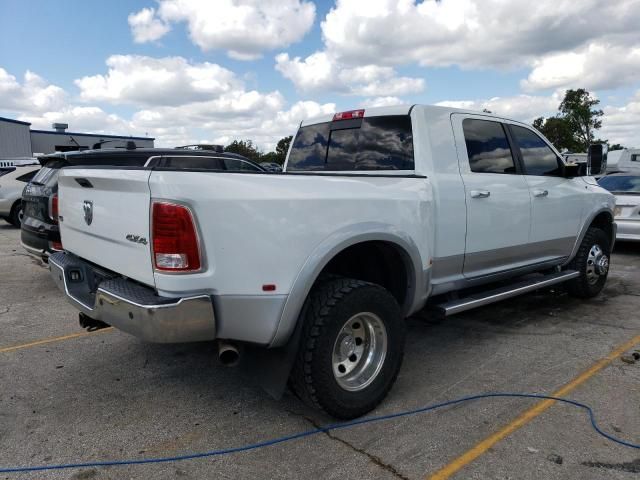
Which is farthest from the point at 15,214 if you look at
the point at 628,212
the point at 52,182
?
the point at 628,212

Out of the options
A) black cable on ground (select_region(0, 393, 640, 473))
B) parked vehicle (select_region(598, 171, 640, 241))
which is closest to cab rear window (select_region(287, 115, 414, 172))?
black cable on ground (select_region(0, 393, 640, 473))

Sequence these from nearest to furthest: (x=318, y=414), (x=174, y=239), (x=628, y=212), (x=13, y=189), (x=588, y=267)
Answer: (x=174, y=239) → (x=318, y=414) → (x=588, y=267) → (x=628, y=212) → (x=13, y=189)

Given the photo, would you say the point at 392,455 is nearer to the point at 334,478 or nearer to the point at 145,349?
the point at 334,478

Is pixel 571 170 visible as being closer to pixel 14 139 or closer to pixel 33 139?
pixel 14 139

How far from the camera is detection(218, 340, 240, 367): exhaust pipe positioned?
280 centimetres

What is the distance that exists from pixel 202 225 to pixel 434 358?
251 cm

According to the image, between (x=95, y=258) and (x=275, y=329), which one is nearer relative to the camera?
(x=275, y=329)

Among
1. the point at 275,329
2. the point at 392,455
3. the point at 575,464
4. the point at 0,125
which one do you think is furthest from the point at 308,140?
the point at 0,125

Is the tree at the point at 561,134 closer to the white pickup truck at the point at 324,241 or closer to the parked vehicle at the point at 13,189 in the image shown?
the parked vehicle at the point at 13,189

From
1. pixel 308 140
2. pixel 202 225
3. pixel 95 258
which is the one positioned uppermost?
pixel 308 140

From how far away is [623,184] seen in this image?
10.0 meters

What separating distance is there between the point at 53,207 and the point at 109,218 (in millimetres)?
3071

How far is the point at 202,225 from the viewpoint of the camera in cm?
252

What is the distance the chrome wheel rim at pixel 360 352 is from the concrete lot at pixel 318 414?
0.26 metres
